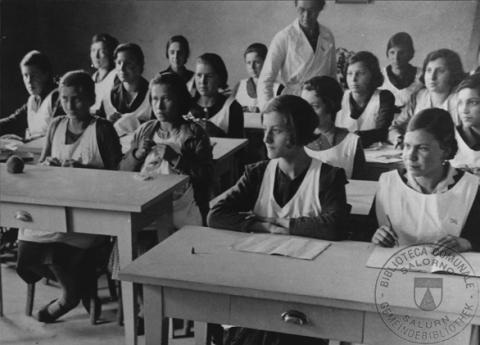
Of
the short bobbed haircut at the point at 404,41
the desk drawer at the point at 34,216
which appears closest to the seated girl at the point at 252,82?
the short bobbed haircut at the point at 404,41

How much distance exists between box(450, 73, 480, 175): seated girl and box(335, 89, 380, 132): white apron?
519 millimetres

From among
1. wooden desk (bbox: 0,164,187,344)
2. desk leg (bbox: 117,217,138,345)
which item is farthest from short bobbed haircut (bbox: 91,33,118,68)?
desk leg (bbox: 117,217,138,345)

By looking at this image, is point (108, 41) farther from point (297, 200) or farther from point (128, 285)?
point (297, 200)

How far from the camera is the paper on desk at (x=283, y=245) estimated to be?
5.43ft

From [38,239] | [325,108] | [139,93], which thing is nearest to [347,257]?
[325,108]

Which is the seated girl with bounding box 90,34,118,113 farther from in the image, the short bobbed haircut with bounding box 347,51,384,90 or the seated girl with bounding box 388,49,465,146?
the seated girl with bounding box 388,49,465,146

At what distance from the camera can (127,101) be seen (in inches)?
128

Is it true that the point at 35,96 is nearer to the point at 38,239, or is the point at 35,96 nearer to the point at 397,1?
the point at 38,239

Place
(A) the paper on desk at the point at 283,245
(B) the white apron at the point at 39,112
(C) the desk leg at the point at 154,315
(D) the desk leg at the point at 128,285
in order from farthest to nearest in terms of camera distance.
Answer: (B) the white apron at the point at 39,112, (D) the desk leg at the point at 128,285, (A) the paper on desk at the point at 283,245, (C) the desk leg at the point at 154,315

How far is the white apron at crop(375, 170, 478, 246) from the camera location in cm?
190

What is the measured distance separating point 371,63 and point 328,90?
0.27m

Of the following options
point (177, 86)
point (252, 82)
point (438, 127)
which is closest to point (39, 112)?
point (177, 86)

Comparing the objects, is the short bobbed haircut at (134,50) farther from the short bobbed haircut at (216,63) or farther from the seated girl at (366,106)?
the seated girl at (366,106)

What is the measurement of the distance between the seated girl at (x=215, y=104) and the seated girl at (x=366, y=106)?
0.54 meters
